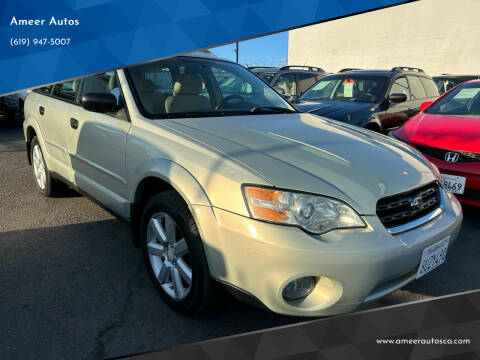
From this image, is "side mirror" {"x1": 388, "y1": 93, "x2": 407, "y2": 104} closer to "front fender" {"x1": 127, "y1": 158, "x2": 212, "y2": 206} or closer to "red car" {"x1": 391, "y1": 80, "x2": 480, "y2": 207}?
"red car" {"x1": 391, "y1": 80, "x2": 480, "y2": 207}

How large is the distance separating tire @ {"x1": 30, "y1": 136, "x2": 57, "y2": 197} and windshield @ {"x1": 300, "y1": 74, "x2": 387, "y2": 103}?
4.28 meters

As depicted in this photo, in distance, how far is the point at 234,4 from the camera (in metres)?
1.67

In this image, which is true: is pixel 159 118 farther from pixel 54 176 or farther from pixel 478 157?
pixel 478 157

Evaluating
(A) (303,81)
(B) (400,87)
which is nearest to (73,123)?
(B) (400,87)

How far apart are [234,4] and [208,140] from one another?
2.71 feet

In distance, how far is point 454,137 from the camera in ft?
12.8

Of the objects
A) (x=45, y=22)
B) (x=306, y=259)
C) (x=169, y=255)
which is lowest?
(x=169, y=255)

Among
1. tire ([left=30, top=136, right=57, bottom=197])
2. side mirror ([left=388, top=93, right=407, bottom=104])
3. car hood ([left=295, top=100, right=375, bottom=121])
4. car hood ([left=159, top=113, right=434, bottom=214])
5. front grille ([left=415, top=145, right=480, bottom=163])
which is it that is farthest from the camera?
side mirror ([left=388, top=93, right=407, bottom=104])

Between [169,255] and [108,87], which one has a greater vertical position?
[108,87]

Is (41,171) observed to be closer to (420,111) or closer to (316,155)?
(316,155)

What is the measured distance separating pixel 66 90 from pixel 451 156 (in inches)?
145

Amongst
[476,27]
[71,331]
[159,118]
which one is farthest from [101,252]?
[476,27]

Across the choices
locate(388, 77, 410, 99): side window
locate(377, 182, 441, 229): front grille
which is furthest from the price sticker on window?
locate(377, 182, 441, 229): front grille

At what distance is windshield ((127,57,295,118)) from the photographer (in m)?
→ 2.86
